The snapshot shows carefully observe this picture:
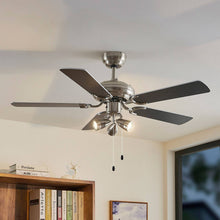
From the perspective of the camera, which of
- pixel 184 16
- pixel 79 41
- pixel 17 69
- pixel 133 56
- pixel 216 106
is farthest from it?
pixel 216 106

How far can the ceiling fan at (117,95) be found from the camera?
6.79 feet

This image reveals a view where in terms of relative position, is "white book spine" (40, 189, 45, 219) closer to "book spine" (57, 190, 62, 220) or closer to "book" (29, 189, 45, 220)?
"book" (29, 189, 45, 220)

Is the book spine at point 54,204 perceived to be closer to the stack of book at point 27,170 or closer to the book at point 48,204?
the book at point 48,204

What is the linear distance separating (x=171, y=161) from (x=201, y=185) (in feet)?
1.50

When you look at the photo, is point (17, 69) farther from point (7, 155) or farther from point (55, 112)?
point (7, 155)

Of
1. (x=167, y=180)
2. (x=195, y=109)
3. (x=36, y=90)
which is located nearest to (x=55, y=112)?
(x=36, y=90)

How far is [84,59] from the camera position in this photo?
255 cm

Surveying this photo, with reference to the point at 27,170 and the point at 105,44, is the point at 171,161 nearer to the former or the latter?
the point at 27,170

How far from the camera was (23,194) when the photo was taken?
3.60 metres

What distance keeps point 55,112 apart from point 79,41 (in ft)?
4.39

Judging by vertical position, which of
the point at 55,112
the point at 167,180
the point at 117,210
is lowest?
the point at 117,210

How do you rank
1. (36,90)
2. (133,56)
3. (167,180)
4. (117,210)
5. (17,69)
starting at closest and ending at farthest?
(133,56), (17,69), (36,90), (117,210), (167,180)

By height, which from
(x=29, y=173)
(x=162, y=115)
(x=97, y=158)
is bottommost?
(x=29, y=173)

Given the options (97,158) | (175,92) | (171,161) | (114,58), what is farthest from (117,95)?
(171,161)
